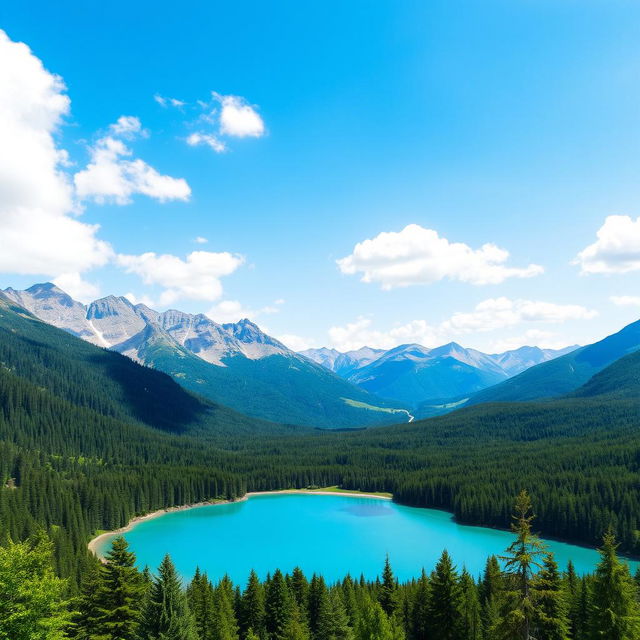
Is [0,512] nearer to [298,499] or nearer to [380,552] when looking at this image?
[380,552]

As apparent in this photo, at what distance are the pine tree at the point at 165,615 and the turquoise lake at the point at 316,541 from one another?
74979mm

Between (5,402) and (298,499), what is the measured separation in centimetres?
12029

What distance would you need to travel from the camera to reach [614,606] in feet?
98.5

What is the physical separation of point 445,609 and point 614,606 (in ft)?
62.8

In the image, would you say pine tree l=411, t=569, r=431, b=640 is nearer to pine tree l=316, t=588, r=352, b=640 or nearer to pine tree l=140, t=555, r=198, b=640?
pine tree l=316, t=588, r=352, b=640

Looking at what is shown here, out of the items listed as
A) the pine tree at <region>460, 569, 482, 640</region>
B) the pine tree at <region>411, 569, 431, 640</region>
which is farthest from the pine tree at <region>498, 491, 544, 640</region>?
the pine tree at <region>411, 569, 431, 640</region>

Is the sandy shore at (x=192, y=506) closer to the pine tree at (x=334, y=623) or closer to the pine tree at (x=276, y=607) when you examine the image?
the pine tree at (x=276, y=607)

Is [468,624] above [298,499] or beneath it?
above

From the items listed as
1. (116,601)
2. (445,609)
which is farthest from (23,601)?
(445,609)

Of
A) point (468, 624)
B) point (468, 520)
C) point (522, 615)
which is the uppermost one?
point (522, 615)

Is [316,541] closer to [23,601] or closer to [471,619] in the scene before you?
[471,619]

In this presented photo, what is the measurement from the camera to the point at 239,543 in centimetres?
12300

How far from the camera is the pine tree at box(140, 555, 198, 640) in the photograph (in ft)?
81.3

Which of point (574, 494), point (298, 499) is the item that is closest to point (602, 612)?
point (574, 494)
